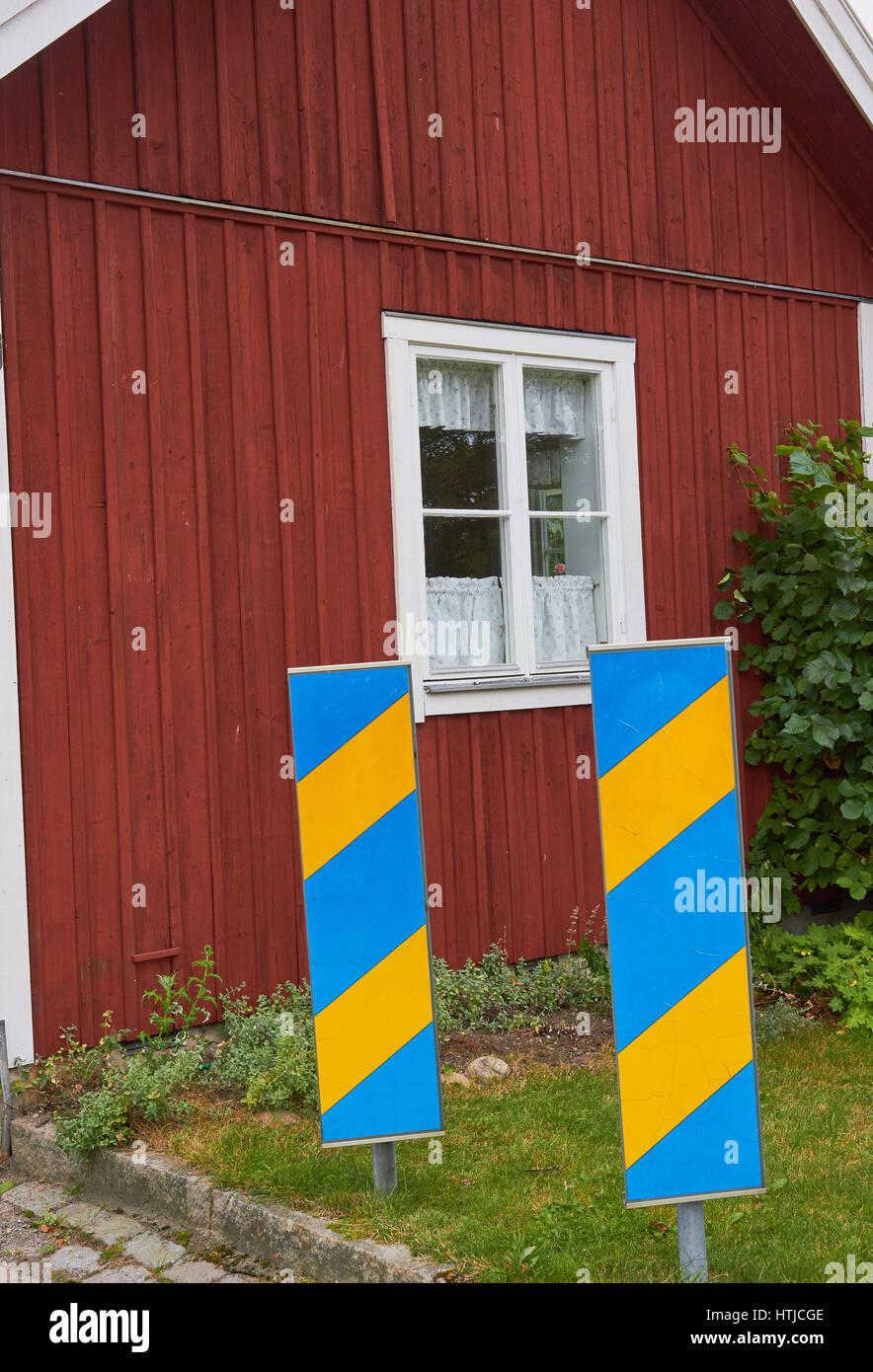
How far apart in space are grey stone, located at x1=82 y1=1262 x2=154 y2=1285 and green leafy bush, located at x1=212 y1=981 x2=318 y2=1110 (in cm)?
81

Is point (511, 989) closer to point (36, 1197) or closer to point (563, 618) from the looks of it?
point (563, 618)

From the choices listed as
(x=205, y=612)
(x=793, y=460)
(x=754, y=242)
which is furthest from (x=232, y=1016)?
(x=754, y=242)

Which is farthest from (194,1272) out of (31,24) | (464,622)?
(31,24)

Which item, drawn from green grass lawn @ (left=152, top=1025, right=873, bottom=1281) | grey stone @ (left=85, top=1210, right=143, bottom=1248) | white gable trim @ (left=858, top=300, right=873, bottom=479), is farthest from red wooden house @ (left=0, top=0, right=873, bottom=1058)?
green grass lawn @ (left=152, top=1025, right=873, bottom=1281)

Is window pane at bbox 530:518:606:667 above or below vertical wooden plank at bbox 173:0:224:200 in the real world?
below

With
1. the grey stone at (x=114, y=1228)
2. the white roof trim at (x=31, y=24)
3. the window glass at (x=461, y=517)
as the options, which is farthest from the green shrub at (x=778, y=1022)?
the white roof trim at (x=31, y=24)

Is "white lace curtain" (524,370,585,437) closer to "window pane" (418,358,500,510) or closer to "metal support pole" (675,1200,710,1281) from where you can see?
"window pane" (418,358,500,510)

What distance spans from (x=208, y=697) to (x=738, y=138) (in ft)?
15.3

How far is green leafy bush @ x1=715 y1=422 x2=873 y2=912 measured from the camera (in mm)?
6551

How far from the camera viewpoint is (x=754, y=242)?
7336mm

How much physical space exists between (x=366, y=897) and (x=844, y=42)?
6.00 meters

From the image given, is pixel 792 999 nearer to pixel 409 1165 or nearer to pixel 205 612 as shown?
pixel 409 1165

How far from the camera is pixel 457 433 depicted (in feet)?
20.1

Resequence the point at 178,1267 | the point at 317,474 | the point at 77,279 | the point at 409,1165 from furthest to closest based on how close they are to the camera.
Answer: the point at 317,474
the point at 77,279
the point at 409,1165
the point at 178,1267
